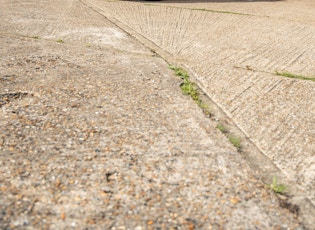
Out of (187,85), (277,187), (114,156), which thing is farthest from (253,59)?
(114,156)

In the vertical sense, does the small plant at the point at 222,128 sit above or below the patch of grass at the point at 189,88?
below

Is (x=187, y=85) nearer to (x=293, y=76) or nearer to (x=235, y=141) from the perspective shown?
(x=235, y=141)

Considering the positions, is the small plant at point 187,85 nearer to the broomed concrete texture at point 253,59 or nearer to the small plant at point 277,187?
the broomed concrete texture at point 253,59

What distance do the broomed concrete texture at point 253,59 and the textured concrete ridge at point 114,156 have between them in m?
0.30

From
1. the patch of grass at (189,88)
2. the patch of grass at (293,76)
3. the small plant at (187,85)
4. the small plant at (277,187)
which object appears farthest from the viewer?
the patch of grass at (293,76)

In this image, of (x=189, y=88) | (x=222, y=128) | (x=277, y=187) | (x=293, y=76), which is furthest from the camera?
(x=293, y=76)

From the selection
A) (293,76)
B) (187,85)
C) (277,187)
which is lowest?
(277,187)

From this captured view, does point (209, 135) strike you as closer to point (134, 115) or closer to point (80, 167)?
point (134, 115)

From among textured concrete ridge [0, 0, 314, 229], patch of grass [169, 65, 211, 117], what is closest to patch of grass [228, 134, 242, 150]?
textured concrete ridge [0, 0, 314, 229]

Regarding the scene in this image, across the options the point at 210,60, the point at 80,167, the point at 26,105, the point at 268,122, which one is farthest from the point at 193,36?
the point at 80,167

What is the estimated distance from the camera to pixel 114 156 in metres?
2.48

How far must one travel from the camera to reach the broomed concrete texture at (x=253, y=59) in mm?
2855

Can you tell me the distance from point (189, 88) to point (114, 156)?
1444mm

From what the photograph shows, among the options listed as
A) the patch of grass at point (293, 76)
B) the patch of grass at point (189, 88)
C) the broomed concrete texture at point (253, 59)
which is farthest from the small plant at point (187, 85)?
the patch of grass at point (293, 76)
